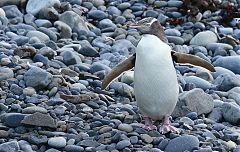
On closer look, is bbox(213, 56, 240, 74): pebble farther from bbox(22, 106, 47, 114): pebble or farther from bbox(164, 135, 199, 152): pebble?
bbox(22, 106, 47, 114): pebble

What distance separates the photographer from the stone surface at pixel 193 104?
5.95 meters

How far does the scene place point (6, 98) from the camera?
233 inches

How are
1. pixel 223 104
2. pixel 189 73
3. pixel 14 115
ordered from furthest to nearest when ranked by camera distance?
pixel 189 73 → pixel 223 104 → pixel 14 115

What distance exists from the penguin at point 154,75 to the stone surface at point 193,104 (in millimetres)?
486

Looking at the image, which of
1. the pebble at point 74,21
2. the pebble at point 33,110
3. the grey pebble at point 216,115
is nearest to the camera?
the pebble at point 33,110

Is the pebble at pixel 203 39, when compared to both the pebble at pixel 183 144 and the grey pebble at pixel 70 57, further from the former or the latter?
the pebble at pixel 183 144

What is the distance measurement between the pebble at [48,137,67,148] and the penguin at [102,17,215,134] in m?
0.72

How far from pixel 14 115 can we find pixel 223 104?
1.95 m

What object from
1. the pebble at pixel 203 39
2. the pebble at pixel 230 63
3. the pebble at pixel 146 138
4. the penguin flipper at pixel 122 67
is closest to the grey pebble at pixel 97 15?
the pebble at pixel 203 39

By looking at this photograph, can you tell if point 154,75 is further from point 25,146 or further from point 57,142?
point 25,146

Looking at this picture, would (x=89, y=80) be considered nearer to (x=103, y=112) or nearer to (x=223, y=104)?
(x=103, y=112)

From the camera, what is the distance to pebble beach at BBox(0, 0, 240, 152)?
515 cm

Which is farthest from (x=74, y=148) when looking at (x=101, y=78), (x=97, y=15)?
(x=97, y=15)

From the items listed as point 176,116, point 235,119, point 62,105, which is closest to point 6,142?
point 62,105
